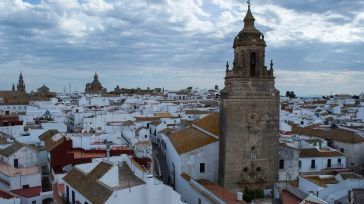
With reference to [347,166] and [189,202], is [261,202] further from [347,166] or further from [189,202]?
[347,166]

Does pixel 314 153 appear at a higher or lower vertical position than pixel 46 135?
lower

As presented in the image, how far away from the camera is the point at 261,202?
24.4 meters

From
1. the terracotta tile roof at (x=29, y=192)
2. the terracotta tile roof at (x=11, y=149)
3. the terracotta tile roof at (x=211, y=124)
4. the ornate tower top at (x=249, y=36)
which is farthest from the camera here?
the terracotta tile roof at (x=211, y=124)

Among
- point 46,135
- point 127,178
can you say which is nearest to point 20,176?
point 127,178

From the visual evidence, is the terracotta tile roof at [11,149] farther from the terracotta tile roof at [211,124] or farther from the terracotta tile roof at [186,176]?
the terracotta tile roof at [211,124]

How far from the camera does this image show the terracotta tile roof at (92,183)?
18.4m

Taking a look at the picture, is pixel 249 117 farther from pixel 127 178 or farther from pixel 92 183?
pixel 92 183

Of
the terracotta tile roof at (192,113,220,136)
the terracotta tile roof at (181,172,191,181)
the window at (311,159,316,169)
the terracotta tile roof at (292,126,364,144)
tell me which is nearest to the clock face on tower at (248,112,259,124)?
the terracotta tile roof at (192,113,220,136)

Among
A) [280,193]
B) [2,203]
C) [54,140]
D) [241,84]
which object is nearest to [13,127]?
[54,140]

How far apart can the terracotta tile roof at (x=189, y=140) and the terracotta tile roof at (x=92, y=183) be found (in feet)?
23.7

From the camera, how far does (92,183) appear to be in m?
20.0

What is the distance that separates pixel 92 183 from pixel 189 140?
35.5ft

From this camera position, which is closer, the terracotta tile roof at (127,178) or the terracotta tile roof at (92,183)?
the terracotta tile roof at (92,183)

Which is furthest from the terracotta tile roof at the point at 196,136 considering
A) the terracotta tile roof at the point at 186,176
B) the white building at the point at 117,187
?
the white building at the point at 117,187
